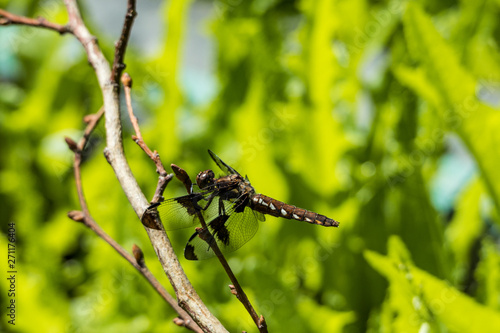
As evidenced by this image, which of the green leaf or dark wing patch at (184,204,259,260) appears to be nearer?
dark wing patch at (184,204,259,260)

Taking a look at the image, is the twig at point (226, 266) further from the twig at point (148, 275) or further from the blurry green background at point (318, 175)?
the blurry green background at point (318, 175)

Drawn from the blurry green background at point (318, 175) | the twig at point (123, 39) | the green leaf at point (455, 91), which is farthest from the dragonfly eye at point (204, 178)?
the green leaf at point (455, 91)

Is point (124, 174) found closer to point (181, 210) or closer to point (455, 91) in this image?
point (181, 210)

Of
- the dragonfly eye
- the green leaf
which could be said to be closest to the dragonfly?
the dragonfly eye

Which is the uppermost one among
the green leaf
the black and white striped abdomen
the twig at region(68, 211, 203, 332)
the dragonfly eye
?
the green leaf

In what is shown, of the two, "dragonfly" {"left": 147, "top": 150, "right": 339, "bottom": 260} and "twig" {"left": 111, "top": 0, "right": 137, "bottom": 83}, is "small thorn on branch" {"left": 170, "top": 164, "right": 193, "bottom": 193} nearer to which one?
"dragonfly" {"left": 147, "top": 150, "right": 339, "bottom": 260}

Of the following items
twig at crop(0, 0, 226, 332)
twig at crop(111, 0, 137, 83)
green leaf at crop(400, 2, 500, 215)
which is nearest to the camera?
twig at crop(0, 0, 226, 332)

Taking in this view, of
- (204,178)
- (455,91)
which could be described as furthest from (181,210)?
(455,91)
